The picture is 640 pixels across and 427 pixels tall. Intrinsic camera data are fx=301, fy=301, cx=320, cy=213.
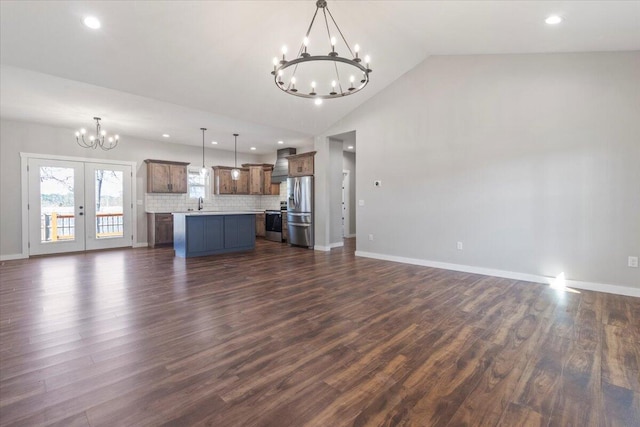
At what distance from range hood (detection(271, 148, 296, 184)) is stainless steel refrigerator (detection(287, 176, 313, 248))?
1.02m

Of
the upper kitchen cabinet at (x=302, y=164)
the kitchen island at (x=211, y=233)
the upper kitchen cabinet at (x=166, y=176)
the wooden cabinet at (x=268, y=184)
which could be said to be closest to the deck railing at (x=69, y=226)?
the upper kitchen cabinet at (x=166, y=176)

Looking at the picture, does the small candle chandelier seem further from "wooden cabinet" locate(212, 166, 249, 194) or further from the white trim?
the white trim

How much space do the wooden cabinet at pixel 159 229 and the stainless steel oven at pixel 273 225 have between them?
267 cm

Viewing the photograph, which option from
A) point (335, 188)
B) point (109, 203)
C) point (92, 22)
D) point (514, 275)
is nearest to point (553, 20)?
point (514, 275)

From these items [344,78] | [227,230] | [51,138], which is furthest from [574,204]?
[51,138]

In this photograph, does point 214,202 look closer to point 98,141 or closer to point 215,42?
point 98,141

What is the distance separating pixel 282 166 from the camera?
900cm

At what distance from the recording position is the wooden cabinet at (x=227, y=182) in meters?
9.30

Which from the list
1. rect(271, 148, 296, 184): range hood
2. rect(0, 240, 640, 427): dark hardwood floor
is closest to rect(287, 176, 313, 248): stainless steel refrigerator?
rect(271, 148, 296, 184): range hood

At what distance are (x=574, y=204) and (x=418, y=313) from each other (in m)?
2.92

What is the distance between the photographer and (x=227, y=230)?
6832mm

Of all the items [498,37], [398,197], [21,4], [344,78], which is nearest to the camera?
[21,4]

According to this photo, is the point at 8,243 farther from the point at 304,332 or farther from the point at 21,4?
the point at 304,332

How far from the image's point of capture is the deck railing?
21.7 ft
